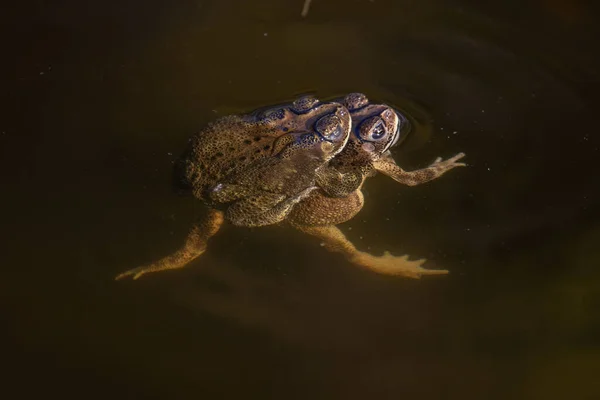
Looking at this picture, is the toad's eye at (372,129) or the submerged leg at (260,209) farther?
the toad's eye at (372,129)

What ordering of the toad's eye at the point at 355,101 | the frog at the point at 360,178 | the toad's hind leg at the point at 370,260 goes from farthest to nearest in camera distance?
1. the toad's hind leg at the point at 370,260
2. the toad's eye at the point at 355,101
3. the frog at the point at 360,178

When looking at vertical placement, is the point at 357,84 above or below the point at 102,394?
above

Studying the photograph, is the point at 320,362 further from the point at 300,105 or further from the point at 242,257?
the point at 300,105

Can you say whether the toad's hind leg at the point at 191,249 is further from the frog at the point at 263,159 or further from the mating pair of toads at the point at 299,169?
the frog at the point at 263,159

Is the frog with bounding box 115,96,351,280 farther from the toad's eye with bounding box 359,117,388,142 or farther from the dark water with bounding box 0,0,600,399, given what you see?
the dark water with bounding box 0,0,600,399

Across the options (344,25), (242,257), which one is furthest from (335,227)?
(344,25)

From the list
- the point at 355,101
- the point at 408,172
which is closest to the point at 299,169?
the point at 355,101

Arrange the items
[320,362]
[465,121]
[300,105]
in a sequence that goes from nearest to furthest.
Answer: [300,105]
[320,362]
[465,121]

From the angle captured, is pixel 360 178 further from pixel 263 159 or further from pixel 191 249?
pixel 191 249

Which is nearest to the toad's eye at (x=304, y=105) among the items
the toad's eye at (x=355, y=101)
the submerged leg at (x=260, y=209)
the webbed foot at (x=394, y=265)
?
the toad's eye at (x=355, y=101)
